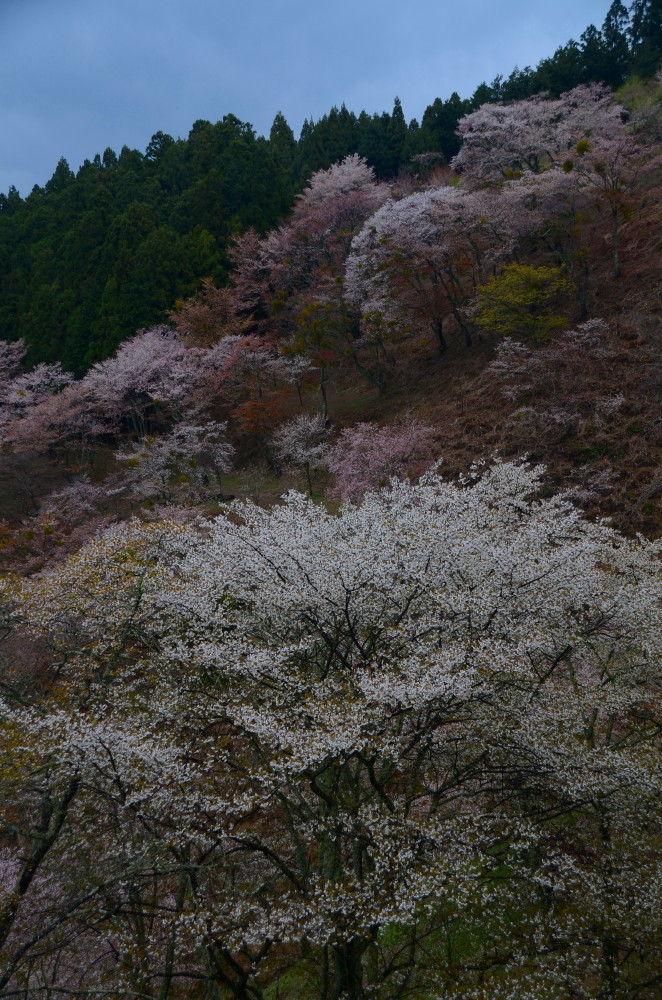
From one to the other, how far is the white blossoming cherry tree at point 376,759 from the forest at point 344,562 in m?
0.08

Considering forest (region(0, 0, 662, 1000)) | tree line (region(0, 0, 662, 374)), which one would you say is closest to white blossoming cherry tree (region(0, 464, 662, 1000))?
forest (region(0, 0, 662, 1000))

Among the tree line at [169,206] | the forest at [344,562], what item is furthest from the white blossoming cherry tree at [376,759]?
the tree line at [169,206]

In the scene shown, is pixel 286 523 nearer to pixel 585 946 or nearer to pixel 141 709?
pixel 141 709

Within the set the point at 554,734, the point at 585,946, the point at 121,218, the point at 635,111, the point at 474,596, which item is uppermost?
the point at 121,218

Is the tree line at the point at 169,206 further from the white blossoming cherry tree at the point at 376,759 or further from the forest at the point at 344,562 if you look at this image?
the white blossoming cherry tree at the point at 376,759

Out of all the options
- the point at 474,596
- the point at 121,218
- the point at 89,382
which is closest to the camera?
the point at 474,596

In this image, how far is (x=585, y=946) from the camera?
644cm

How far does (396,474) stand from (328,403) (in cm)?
1121

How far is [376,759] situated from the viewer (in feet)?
24.9

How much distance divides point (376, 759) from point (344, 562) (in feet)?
9.53

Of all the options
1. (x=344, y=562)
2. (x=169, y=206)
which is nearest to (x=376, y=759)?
(x=344, y=562)

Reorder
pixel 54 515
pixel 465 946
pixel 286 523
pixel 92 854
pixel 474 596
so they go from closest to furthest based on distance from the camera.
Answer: pixel 474 596, pixel 465 946, pixel 92 854, pixel 286 523, pixel 54 515

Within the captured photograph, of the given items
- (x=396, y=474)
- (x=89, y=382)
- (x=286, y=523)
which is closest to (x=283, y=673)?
(x=286, y=523)

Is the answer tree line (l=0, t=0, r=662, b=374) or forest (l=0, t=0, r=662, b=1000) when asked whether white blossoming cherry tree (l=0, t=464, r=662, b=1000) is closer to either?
forest (l=0, t=0, r=662, b=1000)
